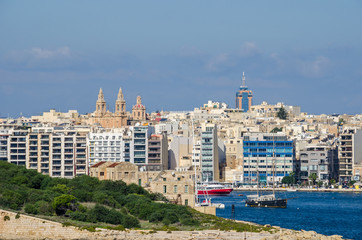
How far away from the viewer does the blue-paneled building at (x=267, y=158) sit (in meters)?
119

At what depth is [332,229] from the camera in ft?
217

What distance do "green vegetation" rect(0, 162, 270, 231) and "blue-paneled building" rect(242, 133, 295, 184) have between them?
196 ft

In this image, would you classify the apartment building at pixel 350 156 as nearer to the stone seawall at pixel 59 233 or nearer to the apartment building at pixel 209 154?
the apartment building at pixel 209 154

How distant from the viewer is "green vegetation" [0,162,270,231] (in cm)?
4800

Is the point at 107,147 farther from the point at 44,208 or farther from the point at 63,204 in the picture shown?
the point at 44,208

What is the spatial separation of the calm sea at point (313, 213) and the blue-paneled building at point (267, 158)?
869cm

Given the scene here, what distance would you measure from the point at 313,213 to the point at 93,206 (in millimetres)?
33475

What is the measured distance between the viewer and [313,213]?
268 ft

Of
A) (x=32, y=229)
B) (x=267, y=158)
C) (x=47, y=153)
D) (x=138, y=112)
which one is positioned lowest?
(x=32, y=229)

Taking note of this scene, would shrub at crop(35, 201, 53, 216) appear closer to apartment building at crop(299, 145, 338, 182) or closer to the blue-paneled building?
the blue-paneled building

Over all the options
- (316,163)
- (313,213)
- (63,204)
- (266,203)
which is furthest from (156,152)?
(63,204)

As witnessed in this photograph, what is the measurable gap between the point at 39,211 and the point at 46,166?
2520 inches

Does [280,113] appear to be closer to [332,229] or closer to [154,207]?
[332,229]

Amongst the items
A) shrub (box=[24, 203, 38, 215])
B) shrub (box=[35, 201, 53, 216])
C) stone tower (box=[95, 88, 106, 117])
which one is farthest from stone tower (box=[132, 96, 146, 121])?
shrub (box=[24, 203, 38, 215])
